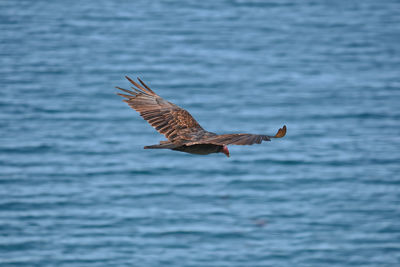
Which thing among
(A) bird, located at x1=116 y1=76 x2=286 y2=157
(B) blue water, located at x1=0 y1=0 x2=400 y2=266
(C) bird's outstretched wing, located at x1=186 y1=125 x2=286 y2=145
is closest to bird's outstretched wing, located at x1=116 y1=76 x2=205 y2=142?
(A) bird, located at x1=116 y1=76 x2=286 y2=157

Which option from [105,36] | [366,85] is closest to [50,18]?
[105,36]

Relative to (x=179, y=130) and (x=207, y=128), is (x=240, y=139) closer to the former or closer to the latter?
(x=179, y=130)

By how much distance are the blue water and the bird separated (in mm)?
7932

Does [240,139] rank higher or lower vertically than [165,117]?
lower

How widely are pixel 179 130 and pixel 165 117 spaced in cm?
59

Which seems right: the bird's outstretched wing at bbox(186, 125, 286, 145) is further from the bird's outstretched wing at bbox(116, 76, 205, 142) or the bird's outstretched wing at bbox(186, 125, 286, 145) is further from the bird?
the bird's outstretched wing at bbox(116, 76, 205, 142)

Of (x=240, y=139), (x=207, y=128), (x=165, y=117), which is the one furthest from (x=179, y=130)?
(x=207, y=128)

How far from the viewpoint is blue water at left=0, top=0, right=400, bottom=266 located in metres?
20.0

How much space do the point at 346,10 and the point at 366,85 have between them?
932 centimetres

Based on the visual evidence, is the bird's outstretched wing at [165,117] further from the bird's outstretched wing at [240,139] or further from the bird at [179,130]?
the bird's outstretched wing at [240,139]

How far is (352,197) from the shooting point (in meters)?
22.2

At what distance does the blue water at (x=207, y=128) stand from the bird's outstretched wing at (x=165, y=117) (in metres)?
7.89

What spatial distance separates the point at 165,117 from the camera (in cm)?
1155

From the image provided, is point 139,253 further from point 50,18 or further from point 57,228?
Result: point 50,18
